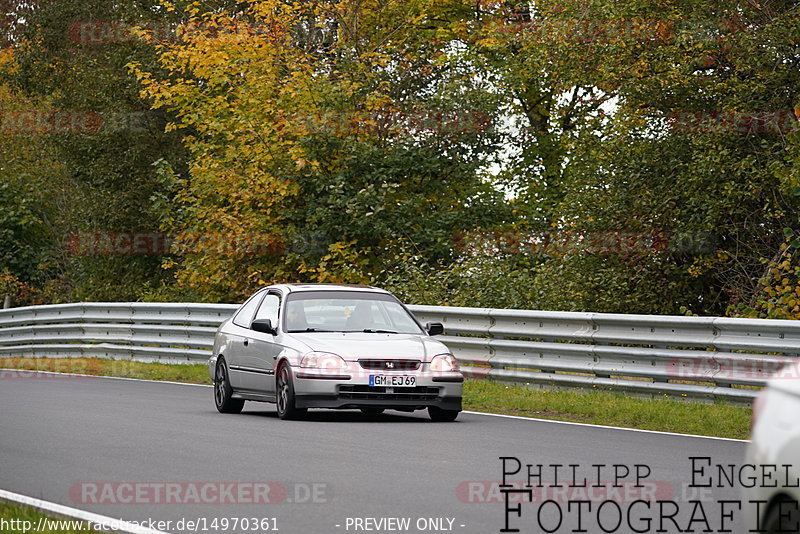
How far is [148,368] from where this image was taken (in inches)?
945

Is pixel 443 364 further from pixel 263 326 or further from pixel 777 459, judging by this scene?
pixel 777 459

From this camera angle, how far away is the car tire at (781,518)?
4996mm

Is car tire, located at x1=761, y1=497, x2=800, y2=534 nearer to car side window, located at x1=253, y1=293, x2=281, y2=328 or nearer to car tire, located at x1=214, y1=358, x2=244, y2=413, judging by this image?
car side window, located at x1=253, y1=293, x2=281, y2=328

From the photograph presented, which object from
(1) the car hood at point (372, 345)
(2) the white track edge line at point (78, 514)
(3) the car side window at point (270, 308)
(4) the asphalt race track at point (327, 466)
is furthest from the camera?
(3) the car side window at point (270, 308)

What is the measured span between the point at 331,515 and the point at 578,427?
610 cm

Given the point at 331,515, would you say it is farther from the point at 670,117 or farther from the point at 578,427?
the point at 670,117

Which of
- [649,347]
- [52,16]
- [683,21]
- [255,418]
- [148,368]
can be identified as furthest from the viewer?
[52,16]

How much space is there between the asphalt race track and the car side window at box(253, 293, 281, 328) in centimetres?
112

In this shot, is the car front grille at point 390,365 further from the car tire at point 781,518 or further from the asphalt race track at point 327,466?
the car tire at point 781,518

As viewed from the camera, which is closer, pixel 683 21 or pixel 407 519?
pixel 407 519

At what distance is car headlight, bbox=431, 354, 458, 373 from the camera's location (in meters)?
14.5

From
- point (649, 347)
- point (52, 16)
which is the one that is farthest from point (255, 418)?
point (52, 16)

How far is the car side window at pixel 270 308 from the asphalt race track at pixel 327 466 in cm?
112

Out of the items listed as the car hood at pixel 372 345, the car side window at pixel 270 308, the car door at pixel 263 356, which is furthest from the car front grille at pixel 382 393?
the car side window at pixel 270 308
